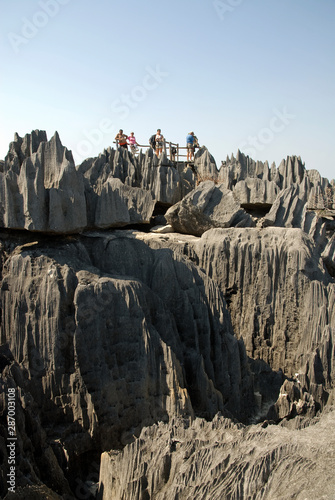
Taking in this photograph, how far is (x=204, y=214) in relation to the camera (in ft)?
53.7

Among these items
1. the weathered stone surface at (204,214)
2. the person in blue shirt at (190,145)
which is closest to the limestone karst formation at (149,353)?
the weathered stone surface at (204,214)

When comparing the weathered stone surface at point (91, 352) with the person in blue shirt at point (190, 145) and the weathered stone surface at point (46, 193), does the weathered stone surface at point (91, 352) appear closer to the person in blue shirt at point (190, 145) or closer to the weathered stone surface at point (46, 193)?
the weathered stone surface at point (46, 193)

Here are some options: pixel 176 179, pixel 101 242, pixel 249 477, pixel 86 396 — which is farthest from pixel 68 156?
pixel 176 179

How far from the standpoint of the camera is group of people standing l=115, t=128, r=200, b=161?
22.1 m

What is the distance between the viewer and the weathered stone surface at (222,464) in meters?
6.41

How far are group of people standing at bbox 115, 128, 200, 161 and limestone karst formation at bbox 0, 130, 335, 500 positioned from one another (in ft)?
24.7

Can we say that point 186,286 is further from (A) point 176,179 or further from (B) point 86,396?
(A) point 176,179

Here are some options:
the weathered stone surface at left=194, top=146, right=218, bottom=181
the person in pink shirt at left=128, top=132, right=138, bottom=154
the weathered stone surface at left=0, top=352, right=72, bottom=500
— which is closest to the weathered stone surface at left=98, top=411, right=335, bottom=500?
the weathered stone surface at left=0, top=352, right=72, bottom=500

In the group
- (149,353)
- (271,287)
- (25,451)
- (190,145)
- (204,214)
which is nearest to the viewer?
(25,451)

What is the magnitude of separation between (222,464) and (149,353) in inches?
117

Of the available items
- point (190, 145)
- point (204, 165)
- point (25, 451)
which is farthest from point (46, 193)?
point (190, 145)

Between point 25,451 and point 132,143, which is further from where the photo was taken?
point 132,143

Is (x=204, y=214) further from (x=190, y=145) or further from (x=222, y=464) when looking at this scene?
(x=222, y=464)

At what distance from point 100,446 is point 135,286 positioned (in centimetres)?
296
